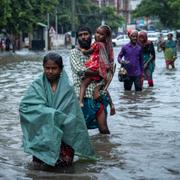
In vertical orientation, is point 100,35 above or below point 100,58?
above

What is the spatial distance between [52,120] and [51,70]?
54cm

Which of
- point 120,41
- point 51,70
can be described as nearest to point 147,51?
point 51,70

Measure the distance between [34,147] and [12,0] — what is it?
110 ft

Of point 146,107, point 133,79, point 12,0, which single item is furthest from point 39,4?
point 146,107

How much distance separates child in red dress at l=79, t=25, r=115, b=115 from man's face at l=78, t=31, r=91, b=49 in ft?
0.26

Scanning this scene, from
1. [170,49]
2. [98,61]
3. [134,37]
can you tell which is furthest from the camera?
[170,49]

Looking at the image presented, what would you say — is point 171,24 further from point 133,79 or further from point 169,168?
point 169,168

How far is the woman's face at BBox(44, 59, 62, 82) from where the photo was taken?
6348 millimetres

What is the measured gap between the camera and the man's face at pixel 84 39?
25.3 ft

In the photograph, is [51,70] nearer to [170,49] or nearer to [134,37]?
[134,37]

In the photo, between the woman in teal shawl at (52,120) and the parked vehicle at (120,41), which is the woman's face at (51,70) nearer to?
the woman in teal shawl at (52,120)

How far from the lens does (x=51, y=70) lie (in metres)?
6.36

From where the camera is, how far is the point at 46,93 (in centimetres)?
630

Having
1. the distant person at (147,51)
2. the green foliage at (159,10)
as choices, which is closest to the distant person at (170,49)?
the distant person at (147,51)
